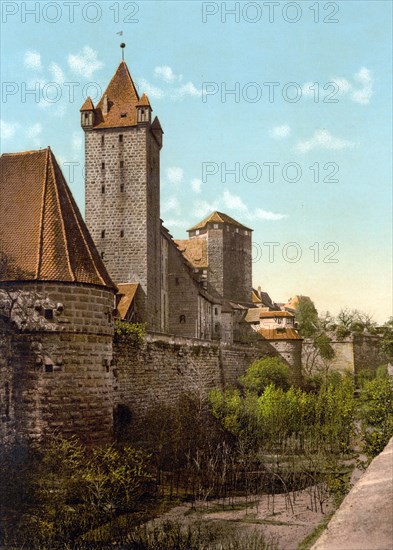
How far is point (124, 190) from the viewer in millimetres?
38281

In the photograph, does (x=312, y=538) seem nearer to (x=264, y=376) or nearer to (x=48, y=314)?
(x=48, y=314)

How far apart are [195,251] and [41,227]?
2056 inches

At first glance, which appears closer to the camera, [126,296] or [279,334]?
[126,296]

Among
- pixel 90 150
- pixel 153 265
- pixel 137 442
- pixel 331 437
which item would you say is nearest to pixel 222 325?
pixel 153 265

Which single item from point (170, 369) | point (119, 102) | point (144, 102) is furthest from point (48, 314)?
point (119, 102)

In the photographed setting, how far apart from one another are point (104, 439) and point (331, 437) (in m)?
14.7

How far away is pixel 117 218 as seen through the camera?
38125mm

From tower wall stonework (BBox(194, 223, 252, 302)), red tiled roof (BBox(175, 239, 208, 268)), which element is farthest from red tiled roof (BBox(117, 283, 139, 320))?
red tiled roof (BBox(175, 239, 208, 268))

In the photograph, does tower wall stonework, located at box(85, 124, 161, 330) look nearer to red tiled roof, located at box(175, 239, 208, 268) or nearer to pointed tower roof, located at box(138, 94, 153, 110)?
pointed tower roof, located at box(138, 94, 153, 110)

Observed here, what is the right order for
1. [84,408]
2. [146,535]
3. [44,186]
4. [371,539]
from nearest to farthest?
[371,539] → [146,535] → [84,408] → [44,186]

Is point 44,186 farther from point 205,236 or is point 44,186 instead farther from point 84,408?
point 205,236

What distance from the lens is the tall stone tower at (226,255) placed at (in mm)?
69625

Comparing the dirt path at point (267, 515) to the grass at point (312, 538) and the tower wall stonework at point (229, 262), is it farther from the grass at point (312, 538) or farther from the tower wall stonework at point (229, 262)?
the tower wall stonework at point (229, 262)

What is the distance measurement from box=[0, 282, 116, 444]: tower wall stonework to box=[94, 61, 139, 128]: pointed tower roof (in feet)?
74.5
